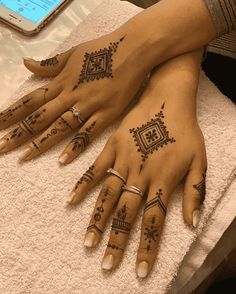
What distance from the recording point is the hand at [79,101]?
2.39 ft

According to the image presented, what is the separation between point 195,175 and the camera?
2.27ft

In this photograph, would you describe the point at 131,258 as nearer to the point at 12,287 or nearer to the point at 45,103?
the point at 12,287

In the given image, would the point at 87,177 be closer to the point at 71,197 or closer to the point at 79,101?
the point at 71,197

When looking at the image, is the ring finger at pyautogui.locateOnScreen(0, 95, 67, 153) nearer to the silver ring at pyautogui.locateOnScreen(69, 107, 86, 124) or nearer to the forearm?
the silver ring at pyautogui.locateOnScreen(69, 107, 86, 124)

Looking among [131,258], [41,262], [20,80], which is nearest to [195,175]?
[131,258]

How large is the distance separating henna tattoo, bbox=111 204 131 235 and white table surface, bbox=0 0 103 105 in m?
0.33

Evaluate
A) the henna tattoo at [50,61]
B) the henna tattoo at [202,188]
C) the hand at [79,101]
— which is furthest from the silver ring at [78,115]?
the henna tattoo at [202,188]

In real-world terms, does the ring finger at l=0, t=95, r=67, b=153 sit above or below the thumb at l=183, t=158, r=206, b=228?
above

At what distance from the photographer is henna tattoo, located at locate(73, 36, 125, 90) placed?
762mm

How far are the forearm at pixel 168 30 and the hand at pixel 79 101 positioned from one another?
0.01m

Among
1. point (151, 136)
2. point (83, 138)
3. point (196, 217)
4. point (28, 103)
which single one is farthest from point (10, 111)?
point (196, 217)

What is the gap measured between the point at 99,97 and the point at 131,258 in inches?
10.4

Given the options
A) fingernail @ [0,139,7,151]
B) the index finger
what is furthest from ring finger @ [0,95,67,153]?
the index finger

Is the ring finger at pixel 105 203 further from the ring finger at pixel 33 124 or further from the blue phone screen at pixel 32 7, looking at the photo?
the blue phone screen at pixel 32 7
